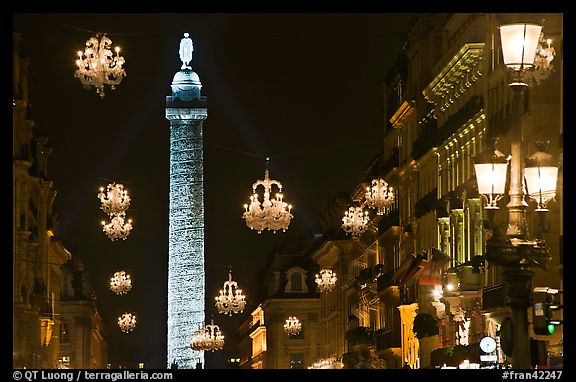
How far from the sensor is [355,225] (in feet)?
154

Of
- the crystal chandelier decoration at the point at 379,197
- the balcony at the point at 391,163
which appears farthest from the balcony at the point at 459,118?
the balcony at the point at 391,163

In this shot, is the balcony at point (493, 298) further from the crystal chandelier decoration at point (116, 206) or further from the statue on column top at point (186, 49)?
the statue on column top at point (186, 49)

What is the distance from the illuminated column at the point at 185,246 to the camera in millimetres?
79062

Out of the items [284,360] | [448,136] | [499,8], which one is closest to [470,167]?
[448,136]

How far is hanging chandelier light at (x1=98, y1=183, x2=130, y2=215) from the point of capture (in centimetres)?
3731

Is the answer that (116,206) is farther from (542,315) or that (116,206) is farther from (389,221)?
(389,221)

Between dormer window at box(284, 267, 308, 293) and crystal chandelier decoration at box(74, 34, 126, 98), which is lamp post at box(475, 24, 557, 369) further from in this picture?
dormer window at box(284, 267, 308, 293)

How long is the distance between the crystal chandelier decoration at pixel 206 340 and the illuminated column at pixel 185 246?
20.1 inches

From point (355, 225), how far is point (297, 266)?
193 feet

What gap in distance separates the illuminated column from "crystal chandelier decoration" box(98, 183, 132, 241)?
134 feet

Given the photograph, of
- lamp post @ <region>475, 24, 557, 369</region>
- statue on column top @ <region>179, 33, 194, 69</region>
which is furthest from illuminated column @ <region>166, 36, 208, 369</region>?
lamp post @ <region>475, 24, 557, 369</region>

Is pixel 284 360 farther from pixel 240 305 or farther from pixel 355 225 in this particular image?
pixel 355 225
